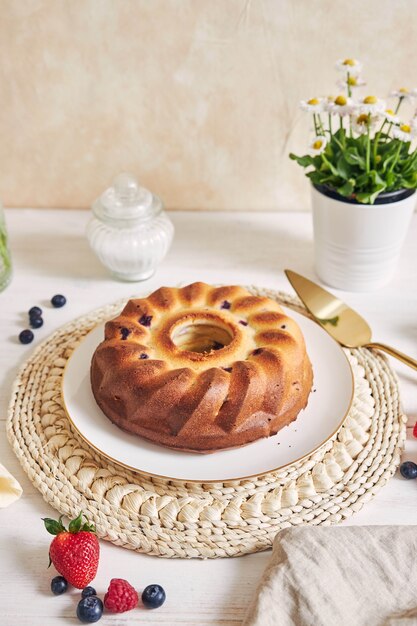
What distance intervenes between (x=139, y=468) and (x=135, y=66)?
0.91 metres

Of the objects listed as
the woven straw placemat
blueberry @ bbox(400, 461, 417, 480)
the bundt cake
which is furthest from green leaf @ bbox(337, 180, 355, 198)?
blueberry @ bbox(400, 461, 417, 480)

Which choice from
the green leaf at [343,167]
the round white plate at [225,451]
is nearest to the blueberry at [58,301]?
the round white plate at [225,451]

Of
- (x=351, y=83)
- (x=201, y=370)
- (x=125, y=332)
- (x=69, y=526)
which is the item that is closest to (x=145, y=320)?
(x=125, y=332)

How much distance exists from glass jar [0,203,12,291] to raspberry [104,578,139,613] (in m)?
0.77

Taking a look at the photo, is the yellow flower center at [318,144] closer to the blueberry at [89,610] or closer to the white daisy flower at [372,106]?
the white daisy flower at [372,106]

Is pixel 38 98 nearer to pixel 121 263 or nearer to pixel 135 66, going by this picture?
pixel 135 66

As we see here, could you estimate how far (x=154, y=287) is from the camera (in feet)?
5.09

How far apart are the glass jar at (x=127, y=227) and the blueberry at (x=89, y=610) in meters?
0.73

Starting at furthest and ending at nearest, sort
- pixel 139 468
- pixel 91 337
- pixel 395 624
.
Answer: pixel 91 337, pixel 139 468, pixel 395 624

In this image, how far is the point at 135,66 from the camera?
64.5 inches

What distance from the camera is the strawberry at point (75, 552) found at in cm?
95

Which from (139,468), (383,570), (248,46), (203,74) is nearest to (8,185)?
(203,74)

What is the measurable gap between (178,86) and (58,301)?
0.53 m

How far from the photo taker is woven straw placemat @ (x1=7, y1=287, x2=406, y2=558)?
1.03m
